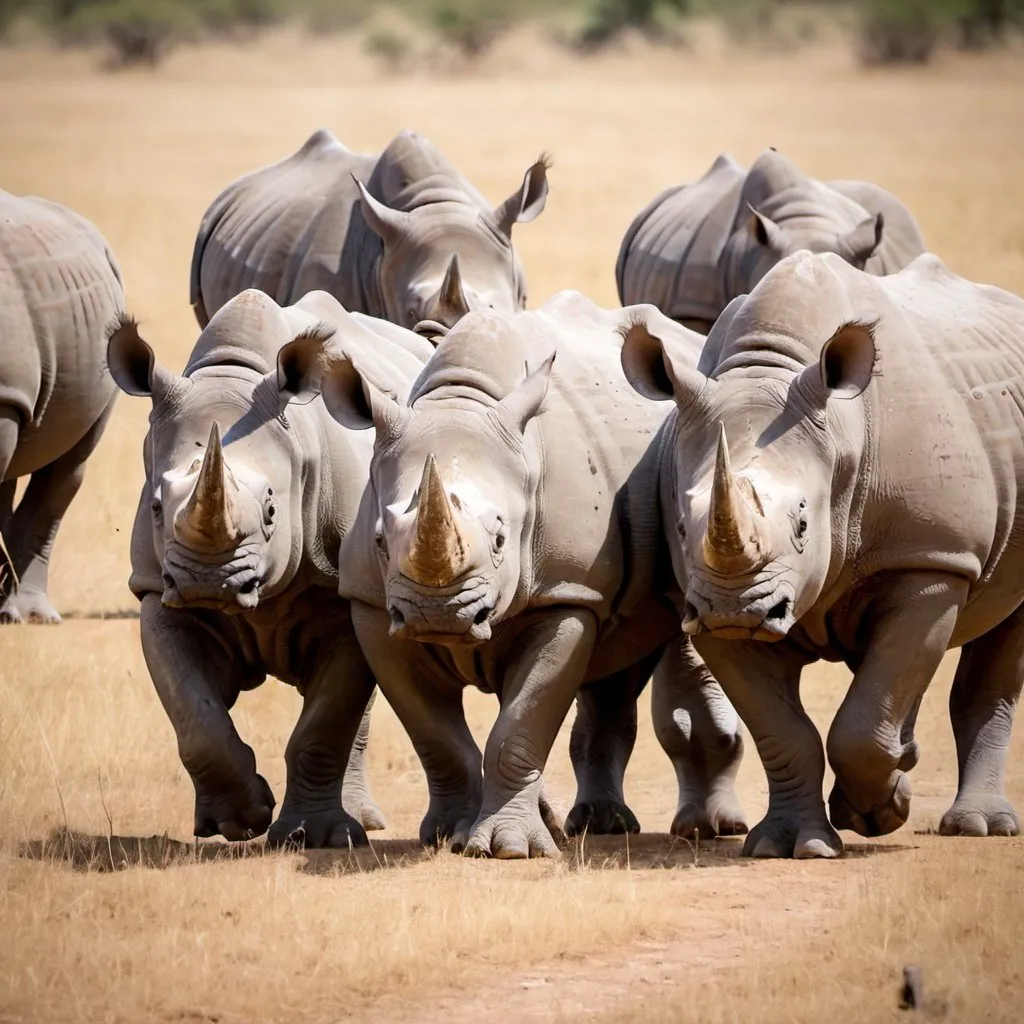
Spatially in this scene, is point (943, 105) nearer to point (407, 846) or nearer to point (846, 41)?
point (846, 41)

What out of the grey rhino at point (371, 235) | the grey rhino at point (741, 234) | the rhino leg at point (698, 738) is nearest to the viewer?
the rhino leg at point (698, 738)

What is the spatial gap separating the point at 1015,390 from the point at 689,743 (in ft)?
6.69

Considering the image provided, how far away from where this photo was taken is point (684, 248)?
16875 millimetres

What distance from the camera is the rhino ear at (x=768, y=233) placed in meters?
15.2

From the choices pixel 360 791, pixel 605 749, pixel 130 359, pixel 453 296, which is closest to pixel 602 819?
pixel 605 749

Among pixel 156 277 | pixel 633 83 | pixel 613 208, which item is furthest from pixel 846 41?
pixel 156 277

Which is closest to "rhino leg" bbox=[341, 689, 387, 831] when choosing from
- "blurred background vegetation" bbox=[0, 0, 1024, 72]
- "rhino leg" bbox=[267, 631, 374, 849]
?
"rhino leg" bbox=[267, 631, 374, 849]

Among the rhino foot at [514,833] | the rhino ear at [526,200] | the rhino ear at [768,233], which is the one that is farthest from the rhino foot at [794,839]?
the rhino ear at [768,233]

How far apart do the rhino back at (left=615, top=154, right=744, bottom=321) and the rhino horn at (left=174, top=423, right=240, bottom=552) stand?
26.7 ft

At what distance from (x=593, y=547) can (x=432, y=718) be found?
2.88ft

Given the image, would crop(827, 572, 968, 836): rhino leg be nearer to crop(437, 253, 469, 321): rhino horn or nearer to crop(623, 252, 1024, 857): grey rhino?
crop(623, 252, 1024, 857): grey rhino

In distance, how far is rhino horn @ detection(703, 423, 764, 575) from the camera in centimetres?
801

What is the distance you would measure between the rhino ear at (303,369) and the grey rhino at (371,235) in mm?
3311

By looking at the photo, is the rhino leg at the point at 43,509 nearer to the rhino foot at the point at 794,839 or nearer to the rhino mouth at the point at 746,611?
the rhino foot at the point at 794,839
